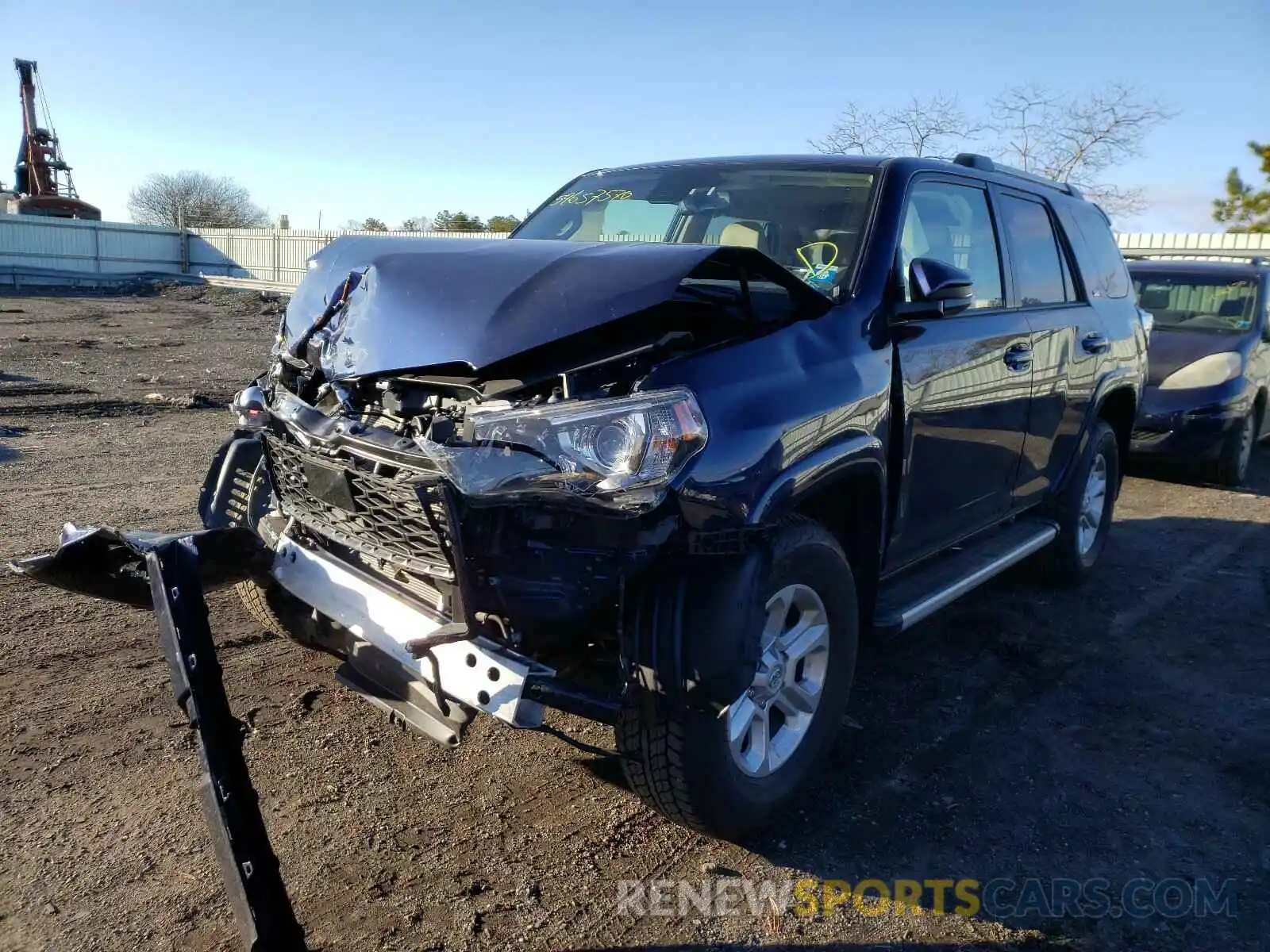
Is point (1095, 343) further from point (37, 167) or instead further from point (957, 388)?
point (37, 167)

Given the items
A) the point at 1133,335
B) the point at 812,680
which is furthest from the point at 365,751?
the point at 1133,335

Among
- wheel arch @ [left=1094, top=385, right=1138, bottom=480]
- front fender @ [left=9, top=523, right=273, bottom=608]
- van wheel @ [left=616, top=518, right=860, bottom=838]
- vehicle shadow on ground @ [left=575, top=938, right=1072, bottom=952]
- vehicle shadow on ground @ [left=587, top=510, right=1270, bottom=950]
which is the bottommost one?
vehicle shadow on ground @ [left=575, top=938, right=1072, bottom=952]

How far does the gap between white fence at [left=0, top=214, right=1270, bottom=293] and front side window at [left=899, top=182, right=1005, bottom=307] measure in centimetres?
2493

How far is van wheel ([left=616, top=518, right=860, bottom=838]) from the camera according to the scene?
9.07 ft

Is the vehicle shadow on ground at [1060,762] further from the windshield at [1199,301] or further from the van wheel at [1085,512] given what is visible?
the windshield at [1199,301]

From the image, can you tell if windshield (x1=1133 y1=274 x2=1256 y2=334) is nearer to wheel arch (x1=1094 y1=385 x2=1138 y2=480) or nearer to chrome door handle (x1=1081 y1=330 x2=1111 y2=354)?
wheel arch (x1=1094 y1=385 x2=1138 y2=480)

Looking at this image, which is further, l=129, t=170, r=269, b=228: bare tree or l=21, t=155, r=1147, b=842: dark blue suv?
l=129, t=170, r=269, b=228: bare tree

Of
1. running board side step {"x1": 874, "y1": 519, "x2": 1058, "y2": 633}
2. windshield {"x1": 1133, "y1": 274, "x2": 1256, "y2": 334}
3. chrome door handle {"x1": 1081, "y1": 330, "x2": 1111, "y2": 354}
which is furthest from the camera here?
windshield {"x1": 1133, "y1": 274, "x2": 1256, "y2": 334}

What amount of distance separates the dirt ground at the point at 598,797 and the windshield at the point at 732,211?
1862 millimetres

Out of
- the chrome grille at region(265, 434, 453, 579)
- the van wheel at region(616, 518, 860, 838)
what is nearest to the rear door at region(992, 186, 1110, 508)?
the van wheel at region(616, 518, 860, 838)

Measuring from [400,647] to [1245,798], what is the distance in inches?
117

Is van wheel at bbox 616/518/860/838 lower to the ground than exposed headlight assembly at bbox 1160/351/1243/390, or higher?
lower

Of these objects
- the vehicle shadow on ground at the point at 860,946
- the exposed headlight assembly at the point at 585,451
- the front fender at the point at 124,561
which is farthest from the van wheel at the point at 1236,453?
the front fender at the point at 124,561

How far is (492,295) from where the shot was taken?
2.89m
